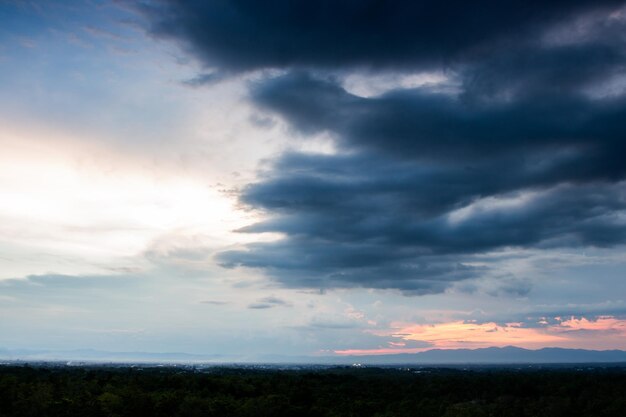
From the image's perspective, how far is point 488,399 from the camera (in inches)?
5615

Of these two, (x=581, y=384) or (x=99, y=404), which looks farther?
(x=581, y=384)

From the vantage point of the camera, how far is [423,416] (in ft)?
319

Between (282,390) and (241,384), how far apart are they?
29.8ft

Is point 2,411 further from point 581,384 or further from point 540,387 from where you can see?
point 581,384

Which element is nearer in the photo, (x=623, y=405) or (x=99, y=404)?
(x=99, y=404)

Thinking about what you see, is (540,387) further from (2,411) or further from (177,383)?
(2,411)

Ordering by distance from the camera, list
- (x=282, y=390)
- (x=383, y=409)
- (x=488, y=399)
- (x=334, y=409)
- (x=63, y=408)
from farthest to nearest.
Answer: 1. (x=488, y=399)
2. (x=282, y=390)
3. (x=383, y=409)
4. (x=334, y=409)
5. (x=63, y=408)

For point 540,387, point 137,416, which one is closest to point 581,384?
point 540,387

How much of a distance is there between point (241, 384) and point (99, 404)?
4272cm

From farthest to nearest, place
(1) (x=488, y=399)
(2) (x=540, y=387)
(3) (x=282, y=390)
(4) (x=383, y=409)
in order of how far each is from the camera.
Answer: (2) (x=540, y=387)
(1) (x=488, y=399)
(3) (x=282, y=390)
(4) (x=383, y=409)

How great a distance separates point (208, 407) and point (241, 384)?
36.3 metres

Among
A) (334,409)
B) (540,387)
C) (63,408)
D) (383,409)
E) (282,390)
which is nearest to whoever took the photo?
(63,408)

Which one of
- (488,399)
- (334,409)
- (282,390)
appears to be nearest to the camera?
(334,409)

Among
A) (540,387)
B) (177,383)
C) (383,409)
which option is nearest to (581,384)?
(540,387)
